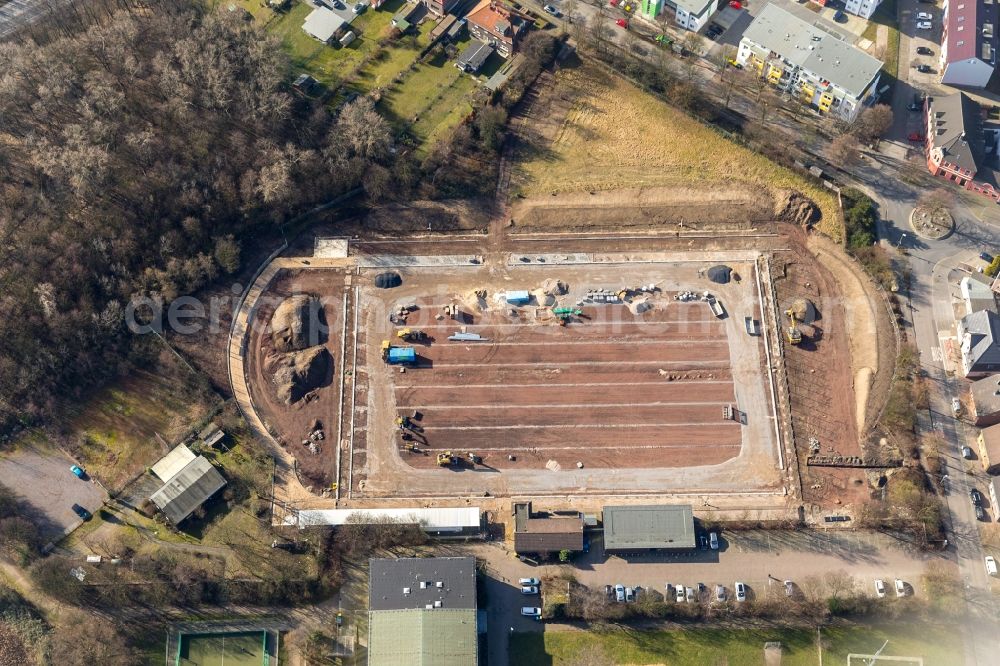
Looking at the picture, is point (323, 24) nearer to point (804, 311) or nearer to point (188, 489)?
point (188, 489)

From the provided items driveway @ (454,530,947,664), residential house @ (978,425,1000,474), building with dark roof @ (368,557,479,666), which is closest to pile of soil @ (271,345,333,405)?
building with dark roof @ (368,557,479,666)

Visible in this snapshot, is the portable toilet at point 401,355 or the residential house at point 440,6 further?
the residential house at point 440,6

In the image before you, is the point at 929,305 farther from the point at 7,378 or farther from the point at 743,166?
the point at 7,378

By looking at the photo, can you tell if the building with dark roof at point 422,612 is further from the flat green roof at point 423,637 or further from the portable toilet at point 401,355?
the portable toilet at point 401,355

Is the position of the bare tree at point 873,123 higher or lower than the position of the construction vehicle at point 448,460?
higher

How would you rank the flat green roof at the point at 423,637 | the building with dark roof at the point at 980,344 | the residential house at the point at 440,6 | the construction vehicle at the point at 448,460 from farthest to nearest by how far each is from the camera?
1. the residential house at the point at 440,6
2. the construction vehicle at the point at 448,460
3. the building with dark roof at the point at 980,344
4. the flat green roof at the point at 423,637

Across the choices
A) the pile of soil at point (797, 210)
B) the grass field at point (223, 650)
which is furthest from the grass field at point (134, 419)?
the pile of soil at point (797, 210)
